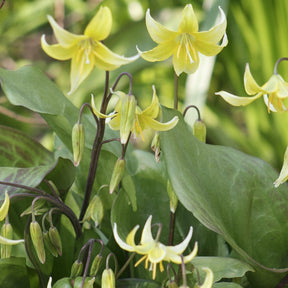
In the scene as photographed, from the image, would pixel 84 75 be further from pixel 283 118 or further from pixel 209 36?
pixel 283 118

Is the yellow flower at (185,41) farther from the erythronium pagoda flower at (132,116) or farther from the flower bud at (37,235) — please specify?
the flower bud at (37,235)

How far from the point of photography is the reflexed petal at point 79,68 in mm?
582

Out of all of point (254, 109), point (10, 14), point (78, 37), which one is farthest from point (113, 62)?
point (10, 14)

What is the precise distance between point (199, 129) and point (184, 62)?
0.30 ft

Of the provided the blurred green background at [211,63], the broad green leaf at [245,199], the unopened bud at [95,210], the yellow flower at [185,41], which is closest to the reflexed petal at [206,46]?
the yellow flower at [185,41]

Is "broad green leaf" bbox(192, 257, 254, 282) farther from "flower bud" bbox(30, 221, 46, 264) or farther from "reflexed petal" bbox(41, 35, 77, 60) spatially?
"reflexed petal" bbox(41, 35, 77, 60)

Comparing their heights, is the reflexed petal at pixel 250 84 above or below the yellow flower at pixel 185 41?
below

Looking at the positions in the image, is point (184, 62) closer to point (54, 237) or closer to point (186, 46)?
point (186, 46)

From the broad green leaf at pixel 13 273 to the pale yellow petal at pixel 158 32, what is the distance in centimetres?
33

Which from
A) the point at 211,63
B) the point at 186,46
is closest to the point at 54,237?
the point at 186,46

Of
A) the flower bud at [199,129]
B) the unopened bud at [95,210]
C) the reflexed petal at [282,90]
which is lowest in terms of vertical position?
the unopened bud at [95,210]

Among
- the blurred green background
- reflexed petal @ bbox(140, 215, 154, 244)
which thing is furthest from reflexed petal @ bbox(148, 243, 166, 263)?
the blurred green background

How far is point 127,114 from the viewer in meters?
0.58

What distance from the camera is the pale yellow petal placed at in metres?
0.57
